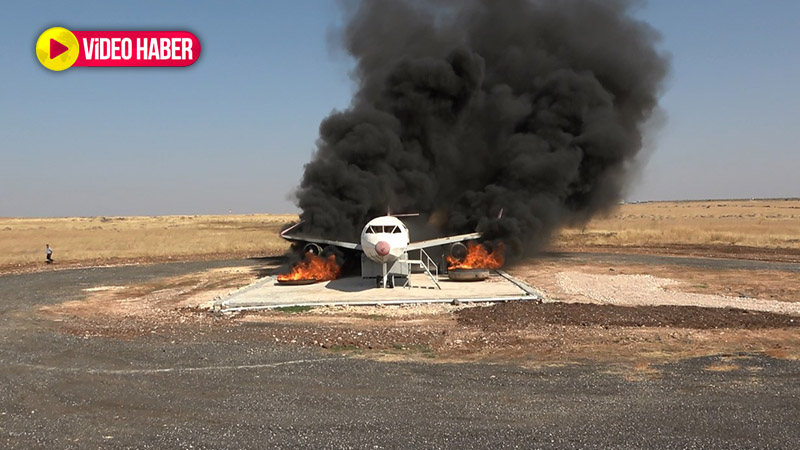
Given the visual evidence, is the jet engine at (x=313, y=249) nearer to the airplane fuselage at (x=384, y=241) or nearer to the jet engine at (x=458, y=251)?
the airplane fuselage at (x=384, y=241)

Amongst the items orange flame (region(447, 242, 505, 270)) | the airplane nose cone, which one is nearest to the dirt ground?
the airplane nose cone

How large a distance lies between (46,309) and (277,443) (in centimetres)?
2144

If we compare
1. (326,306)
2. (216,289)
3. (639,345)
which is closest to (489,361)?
(639,345)

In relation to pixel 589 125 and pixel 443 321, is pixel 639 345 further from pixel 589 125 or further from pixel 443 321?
pixel 589 125

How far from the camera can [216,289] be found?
31031 mm

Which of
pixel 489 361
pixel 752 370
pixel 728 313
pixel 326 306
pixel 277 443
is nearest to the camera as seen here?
pixel 277 443

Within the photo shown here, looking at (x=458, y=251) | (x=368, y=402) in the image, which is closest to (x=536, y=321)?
(x=368, y=402)

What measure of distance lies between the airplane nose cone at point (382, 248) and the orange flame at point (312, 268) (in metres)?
6.66

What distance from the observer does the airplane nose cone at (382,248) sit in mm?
26688

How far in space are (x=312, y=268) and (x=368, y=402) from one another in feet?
69.7

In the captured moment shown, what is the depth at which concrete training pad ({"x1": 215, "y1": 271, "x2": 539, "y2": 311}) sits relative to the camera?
2509cm

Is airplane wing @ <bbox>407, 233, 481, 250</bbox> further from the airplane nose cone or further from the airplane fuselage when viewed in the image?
the airplane nose cone

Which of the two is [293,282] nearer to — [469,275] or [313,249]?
[313,249]

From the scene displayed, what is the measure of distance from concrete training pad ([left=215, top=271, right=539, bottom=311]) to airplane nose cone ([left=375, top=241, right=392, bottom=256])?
2.04 meters
